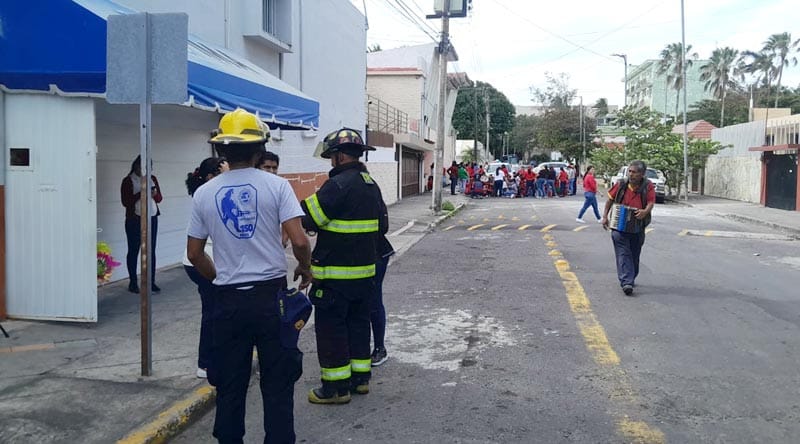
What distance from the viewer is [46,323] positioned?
711 centimetres

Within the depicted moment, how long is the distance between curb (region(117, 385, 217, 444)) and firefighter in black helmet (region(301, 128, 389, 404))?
75 centimetres

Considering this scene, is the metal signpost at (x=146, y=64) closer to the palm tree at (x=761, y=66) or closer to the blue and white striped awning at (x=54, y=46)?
the blue and white striped awning at (x=54, y=46)

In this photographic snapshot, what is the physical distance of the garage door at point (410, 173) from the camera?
33.9 meters

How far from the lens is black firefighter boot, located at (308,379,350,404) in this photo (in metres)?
5.18

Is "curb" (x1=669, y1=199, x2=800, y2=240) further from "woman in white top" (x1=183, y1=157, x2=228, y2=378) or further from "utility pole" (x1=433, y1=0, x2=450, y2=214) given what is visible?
"woman in white top" (x1=183, y1=157, x2=228, y2=378)

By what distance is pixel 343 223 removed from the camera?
5.01 metres

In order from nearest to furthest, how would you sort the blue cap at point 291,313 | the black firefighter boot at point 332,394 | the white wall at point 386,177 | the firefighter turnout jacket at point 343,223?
the blue cap at point 291,313, the firefighter turnout jacket at point 343,223, the black firefighter boot at point 332,394, the white wall at point 386,177

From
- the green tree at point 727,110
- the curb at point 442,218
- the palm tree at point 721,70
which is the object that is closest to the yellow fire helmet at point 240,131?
the curb at point 442,218

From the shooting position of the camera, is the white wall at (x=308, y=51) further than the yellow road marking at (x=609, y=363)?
Yes

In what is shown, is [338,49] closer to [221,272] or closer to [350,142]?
[350,142]

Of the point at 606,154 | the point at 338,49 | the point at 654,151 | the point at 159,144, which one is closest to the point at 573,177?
the point at 606,154

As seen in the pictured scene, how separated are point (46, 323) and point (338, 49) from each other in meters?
13.9

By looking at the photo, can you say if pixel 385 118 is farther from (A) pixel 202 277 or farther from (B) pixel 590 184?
(A) pixel 202 277

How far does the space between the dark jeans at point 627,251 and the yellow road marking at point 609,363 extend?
0.56m
